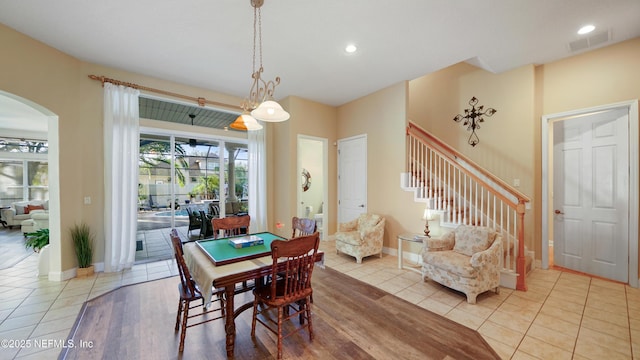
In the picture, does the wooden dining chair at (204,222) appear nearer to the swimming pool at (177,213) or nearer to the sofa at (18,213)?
the swimming pool at (177,213)

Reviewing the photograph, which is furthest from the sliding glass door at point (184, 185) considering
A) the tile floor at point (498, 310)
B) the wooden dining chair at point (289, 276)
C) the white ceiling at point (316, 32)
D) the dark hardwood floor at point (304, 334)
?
the wooden dining chair at point (289, 276)

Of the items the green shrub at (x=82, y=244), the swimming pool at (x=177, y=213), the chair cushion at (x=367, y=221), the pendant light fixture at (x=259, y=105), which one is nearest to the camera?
the pendant light fixture at (x=259, y=105)

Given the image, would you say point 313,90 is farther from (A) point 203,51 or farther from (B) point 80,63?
(B) point 80,63

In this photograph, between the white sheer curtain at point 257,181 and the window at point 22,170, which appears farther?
the window at point 22,170

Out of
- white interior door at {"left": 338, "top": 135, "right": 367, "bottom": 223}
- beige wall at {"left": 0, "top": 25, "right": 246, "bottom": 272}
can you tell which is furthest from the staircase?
beige wall at {"left": 0, "top": 25, "right": 246, "bottom": 272}

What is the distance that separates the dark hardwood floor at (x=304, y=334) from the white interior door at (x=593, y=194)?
2.90m

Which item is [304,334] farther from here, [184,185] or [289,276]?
A: [184,185]

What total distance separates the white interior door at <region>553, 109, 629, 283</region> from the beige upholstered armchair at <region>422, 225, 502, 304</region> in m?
1.78

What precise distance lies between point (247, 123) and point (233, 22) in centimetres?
118

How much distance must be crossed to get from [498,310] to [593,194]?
8.44 feet

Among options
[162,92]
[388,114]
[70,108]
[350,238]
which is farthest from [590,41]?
[70,108]

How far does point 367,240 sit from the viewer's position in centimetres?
423

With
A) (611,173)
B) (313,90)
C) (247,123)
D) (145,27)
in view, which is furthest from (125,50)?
(611,173)

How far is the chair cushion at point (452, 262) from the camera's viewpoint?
9.08ft
